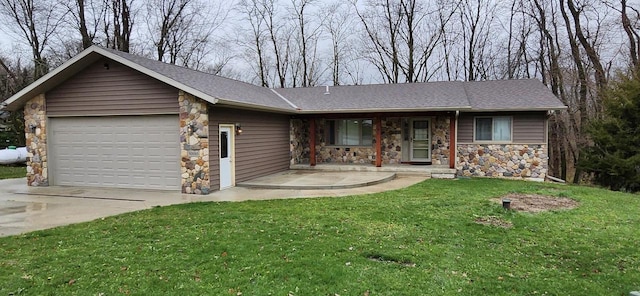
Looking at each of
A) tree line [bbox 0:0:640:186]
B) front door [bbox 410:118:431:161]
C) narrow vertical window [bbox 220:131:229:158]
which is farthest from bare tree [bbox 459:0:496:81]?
narrow vertical window [bbox 220:131:229:158]

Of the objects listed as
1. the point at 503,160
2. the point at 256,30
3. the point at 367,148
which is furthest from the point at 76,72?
the point at 256,30

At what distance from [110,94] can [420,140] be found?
9930 millimetres

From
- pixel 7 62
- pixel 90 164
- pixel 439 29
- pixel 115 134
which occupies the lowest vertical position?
pixel 90 164

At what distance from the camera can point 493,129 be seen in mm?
13078

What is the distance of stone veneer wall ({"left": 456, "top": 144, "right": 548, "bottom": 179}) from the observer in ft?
41.4

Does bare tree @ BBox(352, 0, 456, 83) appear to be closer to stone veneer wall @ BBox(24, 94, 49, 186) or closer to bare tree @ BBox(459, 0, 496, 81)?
bare tree @ BBox(459, 0, 496, 81)

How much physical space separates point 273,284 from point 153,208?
4.64 meters

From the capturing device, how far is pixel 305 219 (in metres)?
6.29

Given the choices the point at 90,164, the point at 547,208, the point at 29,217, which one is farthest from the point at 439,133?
the point at 29,217

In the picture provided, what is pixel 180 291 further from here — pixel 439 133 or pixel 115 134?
pixel 439 133

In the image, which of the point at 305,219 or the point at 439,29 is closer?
the point at 305,219

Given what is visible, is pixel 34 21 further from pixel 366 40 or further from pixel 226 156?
pixel 366 40

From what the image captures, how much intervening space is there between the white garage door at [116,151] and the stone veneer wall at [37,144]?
17 cm

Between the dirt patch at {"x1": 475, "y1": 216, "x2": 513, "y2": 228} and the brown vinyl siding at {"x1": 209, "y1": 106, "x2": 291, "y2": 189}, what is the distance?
236 inches
